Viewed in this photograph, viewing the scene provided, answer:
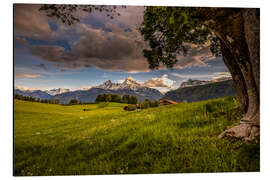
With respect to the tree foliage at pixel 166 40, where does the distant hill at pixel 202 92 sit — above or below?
below

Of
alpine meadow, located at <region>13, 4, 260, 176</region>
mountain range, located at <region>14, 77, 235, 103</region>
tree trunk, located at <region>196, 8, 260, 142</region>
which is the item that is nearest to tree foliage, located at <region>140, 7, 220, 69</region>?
alpine meadow, located at <region>13, 4, 260, 176</region>

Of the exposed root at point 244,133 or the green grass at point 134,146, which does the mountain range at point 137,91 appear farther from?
the exposed root at point 244,133

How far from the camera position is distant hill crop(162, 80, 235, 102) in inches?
213

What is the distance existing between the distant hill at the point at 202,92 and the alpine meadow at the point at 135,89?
0.04 meters

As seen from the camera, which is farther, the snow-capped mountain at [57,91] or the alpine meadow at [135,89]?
the snow-capped mountain at [57,91]

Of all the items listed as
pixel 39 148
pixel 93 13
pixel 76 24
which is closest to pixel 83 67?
pixel 76 24

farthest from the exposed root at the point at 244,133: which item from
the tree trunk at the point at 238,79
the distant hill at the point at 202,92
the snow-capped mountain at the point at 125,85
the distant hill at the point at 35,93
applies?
the distant hill at the point at 35,93

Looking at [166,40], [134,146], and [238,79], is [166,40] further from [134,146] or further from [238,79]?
[134,146]

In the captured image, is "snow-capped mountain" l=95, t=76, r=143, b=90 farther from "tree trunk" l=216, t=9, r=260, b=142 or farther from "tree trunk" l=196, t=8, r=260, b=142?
"tree trunk" l=216, t=9, r=260, b=142

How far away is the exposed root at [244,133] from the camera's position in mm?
3186

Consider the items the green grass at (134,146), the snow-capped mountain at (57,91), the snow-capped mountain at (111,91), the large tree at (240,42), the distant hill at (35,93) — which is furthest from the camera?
the snow-capped mountain at (111,91)

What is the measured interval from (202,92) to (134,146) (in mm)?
3996

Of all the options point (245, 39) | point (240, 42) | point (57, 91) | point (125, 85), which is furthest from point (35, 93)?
point (245, 39)
